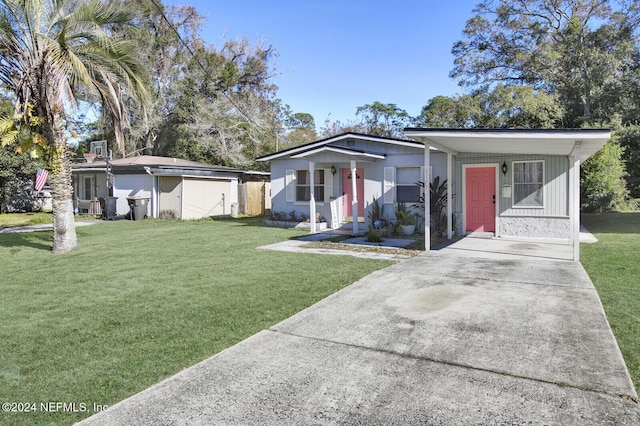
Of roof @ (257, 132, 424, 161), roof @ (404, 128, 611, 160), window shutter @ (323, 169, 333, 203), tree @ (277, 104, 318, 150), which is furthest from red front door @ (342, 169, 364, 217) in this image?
tree @ (277, 104, 318, 150)

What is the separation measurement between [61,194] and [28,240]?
3234 mm

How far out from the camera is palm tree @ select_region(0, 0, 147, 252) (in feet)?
29.2

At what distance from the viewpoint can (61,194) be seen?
9.76 meters

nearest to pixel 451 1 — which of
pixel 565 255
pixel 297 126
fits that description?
pixel 565 255

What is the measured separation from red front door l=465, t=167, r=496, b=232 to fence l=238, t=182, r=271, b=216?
13.3 m

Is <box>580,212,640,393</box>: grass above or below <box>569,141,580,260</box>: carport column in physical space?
below

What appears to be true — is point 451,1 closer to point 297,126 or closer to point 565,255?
point 565,255

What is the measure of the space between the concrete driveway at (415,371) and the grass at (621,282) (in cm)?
13

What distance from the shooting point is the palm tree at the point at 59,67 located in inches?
350

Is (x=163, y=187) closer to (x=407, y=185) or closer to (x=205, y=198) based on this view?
(x=205, y=198)

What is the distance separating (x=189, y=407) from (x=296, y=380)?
0.79m

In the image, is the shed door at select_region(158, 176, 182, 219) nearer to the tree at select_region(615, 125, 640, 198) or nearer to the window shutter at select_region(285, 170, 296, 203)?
the window shutter at select_region(285, 170, 296, 203)

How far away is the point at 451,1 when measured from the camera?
1658 cm

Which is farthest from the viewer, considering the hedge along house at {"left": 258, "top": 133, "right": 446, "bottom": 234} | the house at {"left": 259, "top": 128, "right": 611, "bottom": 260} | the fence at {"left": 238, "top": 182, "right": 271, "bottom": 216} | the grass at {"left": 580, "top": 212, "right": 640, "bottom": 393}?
the fence at {"left": 238, "top": 182, "right": 271, "bottom": 216}
